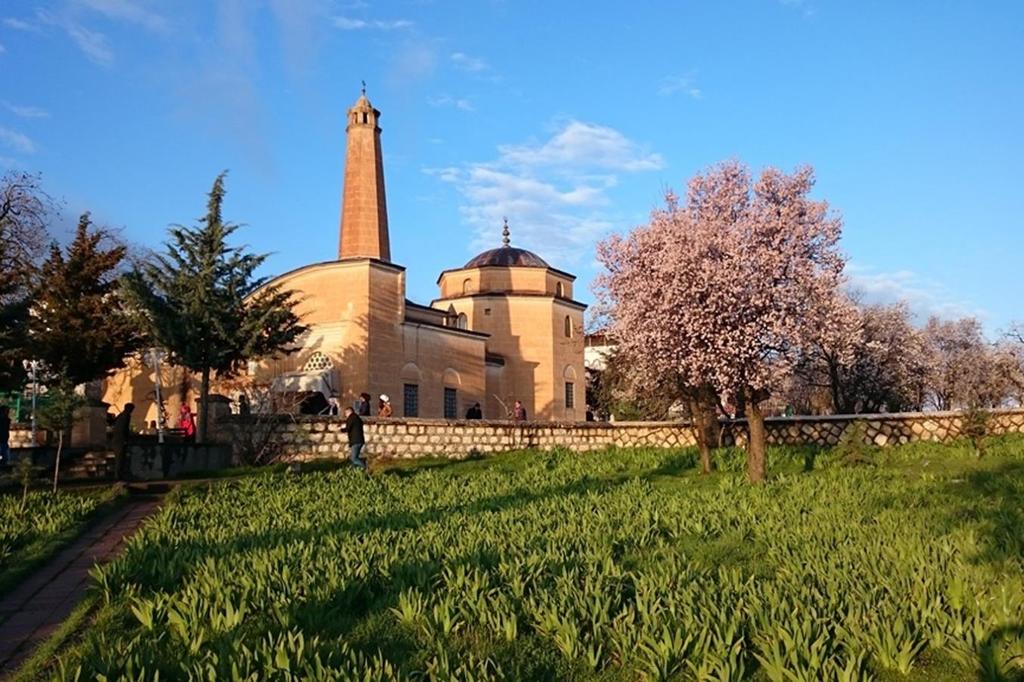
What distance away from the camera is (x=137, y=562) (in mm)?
7012

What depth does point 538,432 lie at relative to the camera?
23562mm

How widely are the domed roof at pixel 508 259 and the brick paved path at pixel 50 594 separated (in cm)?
3370

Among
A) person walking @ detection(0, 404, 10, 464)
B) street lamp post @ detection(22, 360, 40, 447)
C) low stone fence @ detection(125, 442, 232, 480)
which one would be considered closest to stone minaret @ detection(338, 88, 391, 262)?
street lamp post @ detection(22, 360, 40, 447)

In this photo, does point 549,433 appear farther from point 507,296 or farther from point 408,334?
point 507,296

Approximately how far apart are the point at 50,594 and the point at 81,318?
1844 centimetres

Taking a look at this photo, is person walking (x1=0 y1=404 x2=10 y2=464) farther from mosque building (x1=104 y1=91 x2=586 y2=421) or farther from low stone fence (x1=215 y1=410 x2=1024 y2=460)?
mosque building (x1=104 y1=91 x2=586 y2=421)

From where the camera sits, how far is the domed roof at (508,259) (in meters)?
43.5

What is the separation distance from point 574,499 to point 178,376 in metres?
27.4

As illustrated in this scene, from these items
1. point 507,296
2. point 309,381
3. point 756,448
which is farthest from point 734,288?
point 507,296

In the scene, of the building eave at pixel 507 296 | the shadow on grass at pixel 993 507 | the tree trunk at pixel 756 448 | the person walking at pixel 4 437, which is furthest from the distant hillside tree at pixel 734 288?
the building eave at pixel 507 296

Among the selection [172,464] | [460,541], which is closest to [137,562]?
[460,541]

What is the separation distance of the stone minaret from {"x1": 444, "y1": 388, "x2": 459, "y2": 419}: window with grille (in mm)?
6218

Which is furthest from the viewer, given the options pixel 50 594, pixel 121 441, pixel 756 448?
pixel 121 441

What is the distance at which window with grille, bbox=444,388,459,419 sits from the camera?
36.9 m
